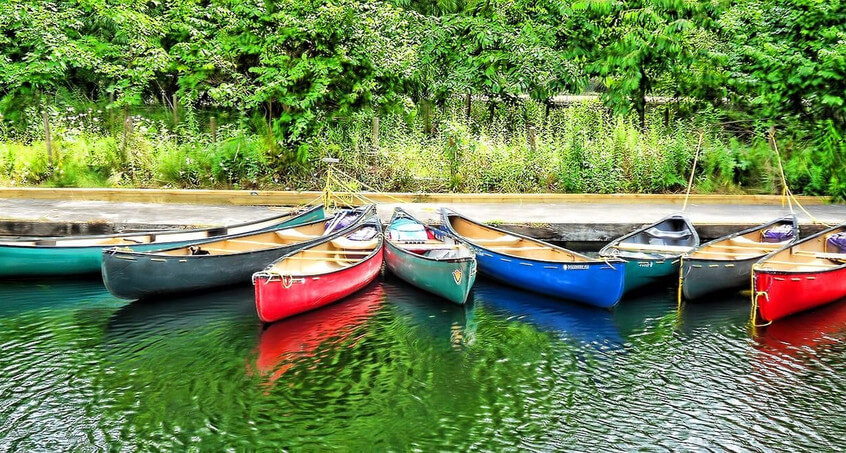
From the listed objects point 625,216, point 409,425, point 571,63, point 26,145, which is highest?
point 571,63

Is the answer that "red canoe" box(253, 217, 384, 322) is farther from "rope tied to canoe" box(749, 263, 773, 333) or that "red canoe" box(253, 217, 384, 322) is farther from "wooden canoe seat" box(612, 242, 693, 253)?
"rope tied to canoe" box(749, 263, 773, 333)

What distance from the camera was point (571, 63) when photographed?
21.5 meters

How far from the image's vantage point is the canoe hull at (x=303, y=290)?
11.6 m

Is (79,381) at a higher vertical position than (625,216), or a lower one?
lower

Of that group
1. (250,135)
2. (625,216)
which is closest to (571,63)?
(625,216)

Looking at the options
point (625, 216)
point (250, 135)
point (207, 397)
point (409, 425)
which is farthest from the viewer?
point (250, 135)

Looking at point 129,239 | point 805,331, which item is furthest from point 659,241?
point 129,239

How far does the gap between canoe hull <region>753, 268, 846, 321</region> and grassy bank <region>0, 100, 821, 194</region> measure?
275 inches

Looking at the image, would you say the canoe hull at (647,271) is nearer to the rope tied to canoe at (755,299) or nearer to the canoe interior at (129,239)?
the rope tied to canoe at (755,299)

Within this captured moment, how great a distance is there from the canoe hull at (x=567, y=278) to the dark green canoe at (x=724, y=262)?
4.26 ft

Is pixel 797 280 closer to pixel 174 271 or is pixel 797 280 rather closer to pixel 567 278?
pixel 567 278

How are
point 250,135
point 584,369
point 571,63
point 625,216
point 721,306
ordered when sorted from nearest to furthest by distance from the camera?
point 584,369 < point 721,306 < point 625,216 < point 250,135 < point 571,63

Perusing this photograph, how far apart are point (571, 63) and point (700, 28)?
4150 mm

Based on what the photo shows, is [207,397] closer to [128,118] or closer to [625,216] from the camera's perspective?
[625,216]
